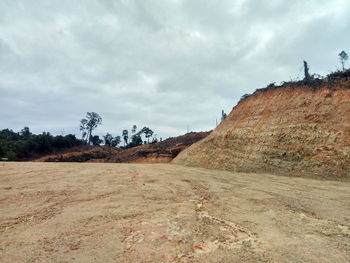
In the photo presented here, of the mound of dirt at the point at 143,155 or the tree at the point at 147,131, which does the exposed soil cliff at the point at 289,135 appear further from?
the tree at the point at 147,131

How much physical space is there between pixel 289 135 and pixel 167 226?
14.0 meters

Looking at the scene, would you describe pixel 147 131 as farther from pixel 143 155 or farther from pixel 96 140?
pixel 143 155

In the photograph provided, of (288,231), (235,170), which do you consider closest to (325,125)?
(235,170)

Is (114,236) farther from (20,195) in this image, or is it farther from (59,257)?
(20,195)

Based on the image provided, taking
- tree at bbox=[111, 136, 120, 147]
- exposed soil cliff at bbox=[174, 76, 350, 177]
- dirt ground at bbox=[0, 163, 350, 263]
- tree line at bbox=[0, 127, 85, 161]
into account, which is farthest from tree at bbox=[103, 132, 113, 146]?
dirt ground at bbox=[0, 163, 350, 263]

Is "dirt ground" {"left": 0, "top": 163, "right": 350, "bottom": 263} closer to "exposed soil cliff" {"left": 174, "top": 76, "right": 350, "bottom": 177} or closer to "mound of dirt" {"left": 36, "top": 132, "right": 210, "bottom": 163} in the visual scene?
"exposed soil cliff" {"left": 174, "top": 76, "right": 350, "bottom": 177}

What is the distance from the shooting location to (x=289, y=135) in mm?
15734

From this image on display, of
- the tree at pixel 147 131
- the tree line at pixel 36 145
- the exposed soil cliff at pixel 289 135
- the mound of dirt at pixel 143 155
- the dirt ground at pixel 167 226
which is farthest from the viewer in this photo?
the tree at pixel 147 131

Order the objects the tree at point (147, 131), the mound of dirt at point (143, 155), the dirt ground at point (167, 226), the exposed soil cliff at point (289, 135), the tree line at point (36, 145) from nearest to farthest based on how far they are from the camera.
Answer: the dirt ground at point (167, 226)
the exposed soil cliff at point (289, 135)
the mound of dirt at point (143, 155)
the tree line at point (36, 145)
the tree at point (147, 131)

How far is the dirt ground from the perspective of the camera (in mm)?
3353

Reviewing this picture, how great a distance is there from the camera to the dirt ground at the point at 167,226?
3.35 m

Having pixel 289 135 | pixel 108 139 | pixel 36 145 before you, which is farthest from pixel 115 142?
pixel 289 135

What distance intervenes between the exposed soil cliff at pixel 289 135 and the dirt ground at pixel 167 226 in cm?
713

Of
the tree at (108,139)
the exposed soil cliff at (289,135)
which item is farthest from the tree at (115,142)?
the exposed soil cliff at (289,135)
